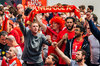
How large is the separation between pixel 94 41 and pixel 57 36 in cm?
97

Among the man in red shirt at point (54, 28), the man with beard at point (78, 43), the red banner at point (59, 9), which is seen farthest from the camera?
the red banner at point (59, 9)

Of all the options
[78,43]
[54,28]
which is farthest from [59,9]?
[78,43]

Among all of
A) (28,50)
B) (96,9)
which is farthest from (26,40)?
(96,9)

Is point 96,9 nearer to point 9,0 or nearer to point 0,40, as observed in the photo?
point 9,0

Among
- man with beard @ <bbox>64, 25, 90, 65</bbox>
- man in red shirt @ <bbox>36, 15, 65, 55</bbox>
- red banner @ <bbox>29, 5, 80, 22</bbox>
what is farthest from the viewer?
red banner @ <bbox>29, 5, 80, 22</bbox>

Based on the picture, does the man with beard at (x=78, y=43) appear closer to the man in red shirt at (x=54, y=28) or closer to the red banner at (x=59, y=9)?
the man in red shirt at (x=54, y=28)

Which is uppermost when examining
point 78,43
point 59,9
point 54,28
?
point 59,9

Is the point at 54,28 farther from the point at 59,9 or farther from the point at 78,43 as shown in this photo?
the point at 78,43

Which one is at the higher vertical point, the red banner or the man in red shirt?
the red banner

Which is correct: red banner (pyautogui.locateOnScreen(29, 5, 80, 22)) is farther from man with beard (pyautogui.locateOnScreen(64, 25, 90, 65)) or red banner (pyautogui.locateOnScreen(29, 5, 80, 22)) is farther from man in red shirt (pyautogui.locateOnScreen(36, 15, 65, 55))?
man with beard (pyautogui.locateOnScreen(64, 25, 90, 65))

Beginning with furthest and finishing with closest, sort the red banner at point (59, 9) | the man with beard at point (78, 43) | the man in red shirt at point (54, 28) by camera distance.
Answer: the red banner at point (59, 9), the man in red shirt at point (54, 28), the man with beard at point (78, 43)

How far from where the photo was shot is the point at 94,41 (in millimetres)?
7715

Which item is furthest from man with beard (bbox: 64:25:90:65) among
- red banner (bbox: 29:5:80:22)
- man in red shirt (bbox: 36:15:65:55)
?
red banner (bbox: 29:5:80:22)

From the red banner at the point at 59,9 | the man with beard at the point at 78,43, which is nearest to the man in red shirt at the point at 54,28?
the red banner at the point at 59,9
